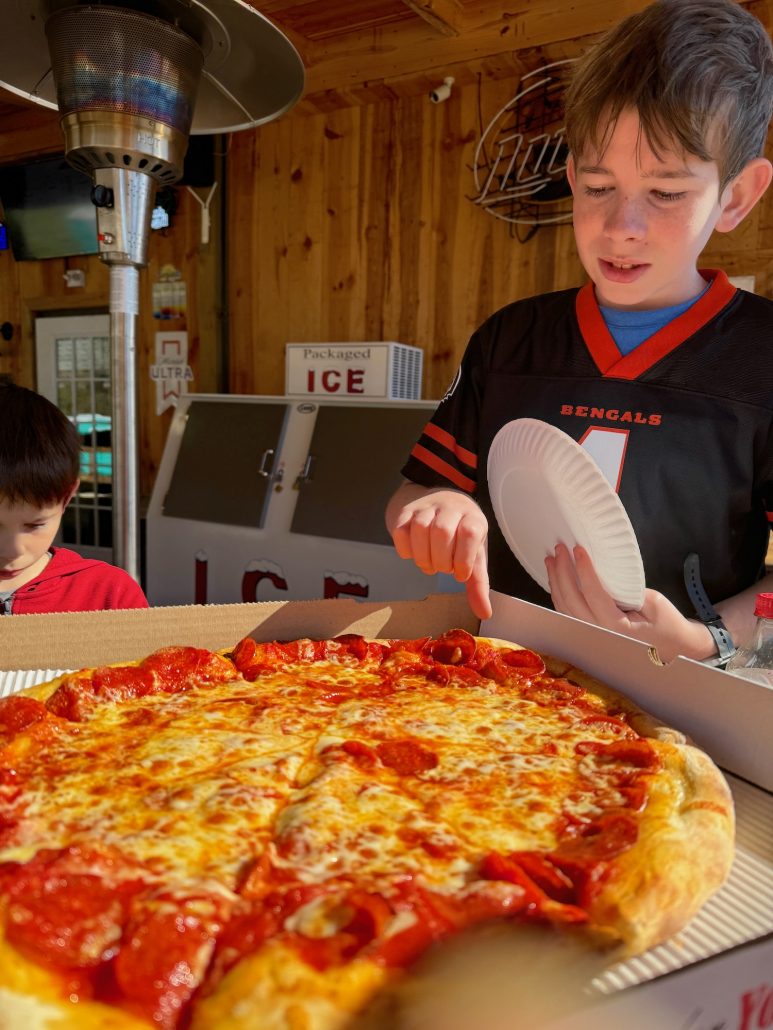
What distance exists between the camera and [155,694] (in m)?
1.37

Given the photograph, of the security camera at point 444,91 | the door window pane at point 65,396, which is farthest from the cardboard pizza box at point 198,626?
the door window pane at point 65,396

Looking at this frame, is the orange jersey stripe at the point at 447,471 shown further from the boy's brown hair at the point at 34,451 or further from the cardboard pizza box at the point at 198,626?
the boy's brown hair at the point at 34,451

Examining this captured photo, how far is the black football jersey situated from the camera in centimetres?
156

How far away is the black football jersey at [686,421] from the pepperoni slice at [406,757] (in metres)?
0.71

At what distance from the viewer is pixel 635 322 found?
1.70 metres

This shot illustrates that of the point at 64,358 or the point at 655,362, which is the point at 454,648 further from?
the point at 64,358

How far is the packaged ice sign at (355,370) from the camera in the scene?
4.76 m

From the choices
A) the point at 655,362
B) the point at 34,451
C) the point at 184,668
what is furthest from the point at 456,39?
the point at 184,668

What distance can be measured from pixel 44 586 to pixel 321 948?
4.87 ft

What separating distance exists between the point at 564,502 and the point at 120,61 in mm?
1391

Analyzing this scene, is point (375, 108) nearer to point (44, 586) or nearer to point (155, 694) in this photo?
point (44, 586)

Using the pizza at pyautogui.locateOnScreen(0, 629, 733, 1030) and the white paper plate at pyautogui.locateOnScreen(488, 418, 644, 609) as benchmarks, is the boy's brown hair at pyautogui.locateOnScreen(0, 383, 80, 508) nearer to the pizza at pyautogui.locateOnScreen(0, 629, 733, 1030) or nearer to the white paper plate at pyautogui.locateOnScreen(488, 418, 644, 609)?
the pizza at pyautogui.locateOnScreen(0, 629, 733, 1030)

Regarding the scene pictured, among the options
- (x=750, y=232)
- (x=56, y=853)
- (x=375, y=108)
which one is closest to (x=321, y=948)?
(x=56, y=853)

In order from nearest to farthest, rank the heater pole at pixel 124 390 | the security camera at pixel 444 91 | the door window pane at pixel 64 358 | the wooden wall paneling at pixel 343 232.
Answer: the heater pole at pixel 124 390 < the security camera at pixel 444 91 < the wooden wall paneling at pixel 343 232 < the door window pane at pixel 64 358
